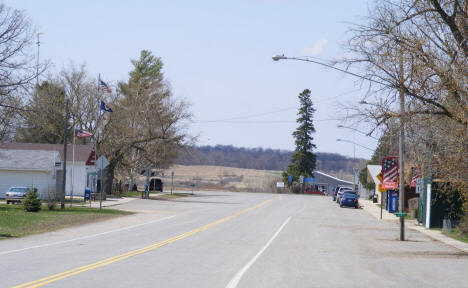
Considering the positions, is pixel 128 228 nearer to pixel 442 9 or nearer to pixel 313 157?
pixel 442 9

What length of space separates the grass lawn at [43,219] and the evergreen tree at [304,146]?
63.2m

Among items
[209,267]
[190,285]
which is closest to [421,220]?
[209,267]

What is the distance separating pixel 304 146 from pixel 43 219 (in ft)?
238

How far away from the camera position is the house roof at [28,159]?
1957 inches

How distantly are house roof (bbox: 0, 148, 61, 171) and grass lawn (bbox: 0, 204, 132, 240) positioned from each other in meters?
12.2

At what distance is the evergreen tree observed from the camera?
99438 mm

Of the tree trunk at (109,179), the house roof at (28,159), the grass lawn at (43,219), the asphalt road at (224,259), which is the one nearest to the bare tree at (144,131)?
the tree trunk at (109,179)

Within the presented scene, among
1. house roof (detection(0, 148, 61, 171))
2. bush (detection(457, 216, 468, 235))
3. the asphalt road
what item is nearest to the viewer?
the asphalt road

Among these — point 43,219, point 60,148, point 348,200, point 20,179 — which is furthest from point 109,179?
point 43,219

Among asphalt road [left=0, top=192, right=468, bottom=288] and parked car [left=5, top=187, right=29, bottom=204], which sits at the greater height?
parked car [left=5, top=187, right=29, bottom=204]

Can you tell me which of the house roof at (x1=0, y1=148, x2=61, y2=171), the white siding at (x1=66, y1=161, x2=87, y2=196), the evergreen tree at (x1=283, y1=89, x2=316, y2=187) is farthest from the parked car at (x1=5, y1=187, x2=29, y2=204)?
the evergreen tree at (x1=283, y1=89, x2=316, y2=187)

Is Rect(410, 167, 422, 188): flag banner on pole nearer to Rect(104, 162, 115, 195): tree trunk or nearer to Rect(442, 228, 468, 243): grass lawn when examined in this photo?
Rect(442, 228, 468, 243): grass lawn

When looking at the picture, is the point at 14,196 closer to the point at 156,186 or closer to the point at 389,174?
the point at 389,174

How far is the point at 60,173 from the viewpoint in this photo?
53156mm
